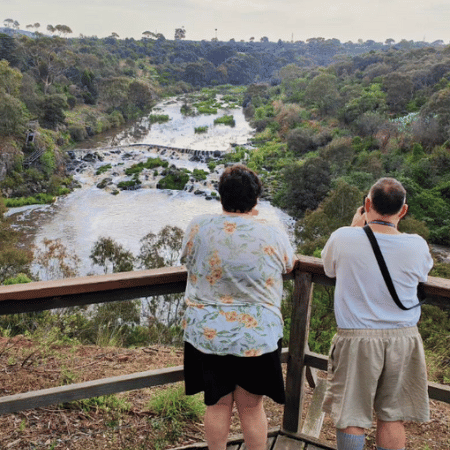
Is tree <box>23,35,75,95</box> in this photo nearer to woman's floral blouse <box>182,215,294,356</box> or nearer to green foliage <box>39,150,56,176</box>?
green foliage <box>39,150,56,176</box>

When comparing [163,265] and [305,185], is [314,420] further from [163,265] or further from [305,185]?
[305,185]

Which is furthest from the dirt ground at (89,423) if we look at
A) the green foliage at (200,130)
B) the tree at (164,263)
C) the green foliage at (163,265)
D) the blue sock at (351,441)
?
the green foliage at (200,130)

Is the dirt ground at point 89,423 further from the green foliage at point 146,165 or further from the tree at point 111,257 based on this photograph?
the green foliage at point 146,165

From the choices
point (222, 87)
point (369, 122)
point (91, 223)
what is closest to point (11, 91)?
point (91, 223)

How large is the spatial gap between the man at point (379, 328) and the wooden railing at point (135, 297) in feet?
0.49

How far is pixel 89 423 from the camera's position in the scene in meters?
1.97

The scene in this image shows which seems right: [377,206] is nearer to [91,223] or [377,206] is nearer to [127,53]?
[91,223]

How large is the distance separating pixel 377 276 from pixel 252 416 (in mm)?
574

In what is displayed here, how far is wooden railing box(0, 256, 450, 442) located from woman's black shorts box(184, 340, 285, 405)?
304mm

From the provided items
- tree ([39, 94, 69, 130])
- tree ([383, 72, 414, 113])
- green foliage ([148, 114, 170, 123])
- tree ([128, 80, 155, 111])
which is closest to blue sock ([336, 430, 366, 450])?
tree ([39, 94, 69, 130])

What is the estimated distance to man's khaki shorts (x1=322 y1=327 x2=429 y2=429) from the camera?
1.39m

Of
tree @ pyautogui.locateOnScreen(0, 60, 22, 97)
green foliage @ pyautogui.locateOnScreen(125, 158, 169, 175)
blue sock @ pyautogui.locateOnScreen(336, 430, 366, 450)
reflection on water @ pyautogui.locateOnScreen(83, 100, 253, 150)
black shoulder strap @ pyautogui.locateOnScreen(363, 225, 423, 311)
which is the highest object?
tree @ pyautogui.locateOnScreen(0, 60, 22, 97)

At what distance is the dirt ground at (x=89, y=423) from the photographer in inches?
73.3

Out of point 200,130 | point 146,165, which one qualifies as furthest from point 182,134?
point 146,165
